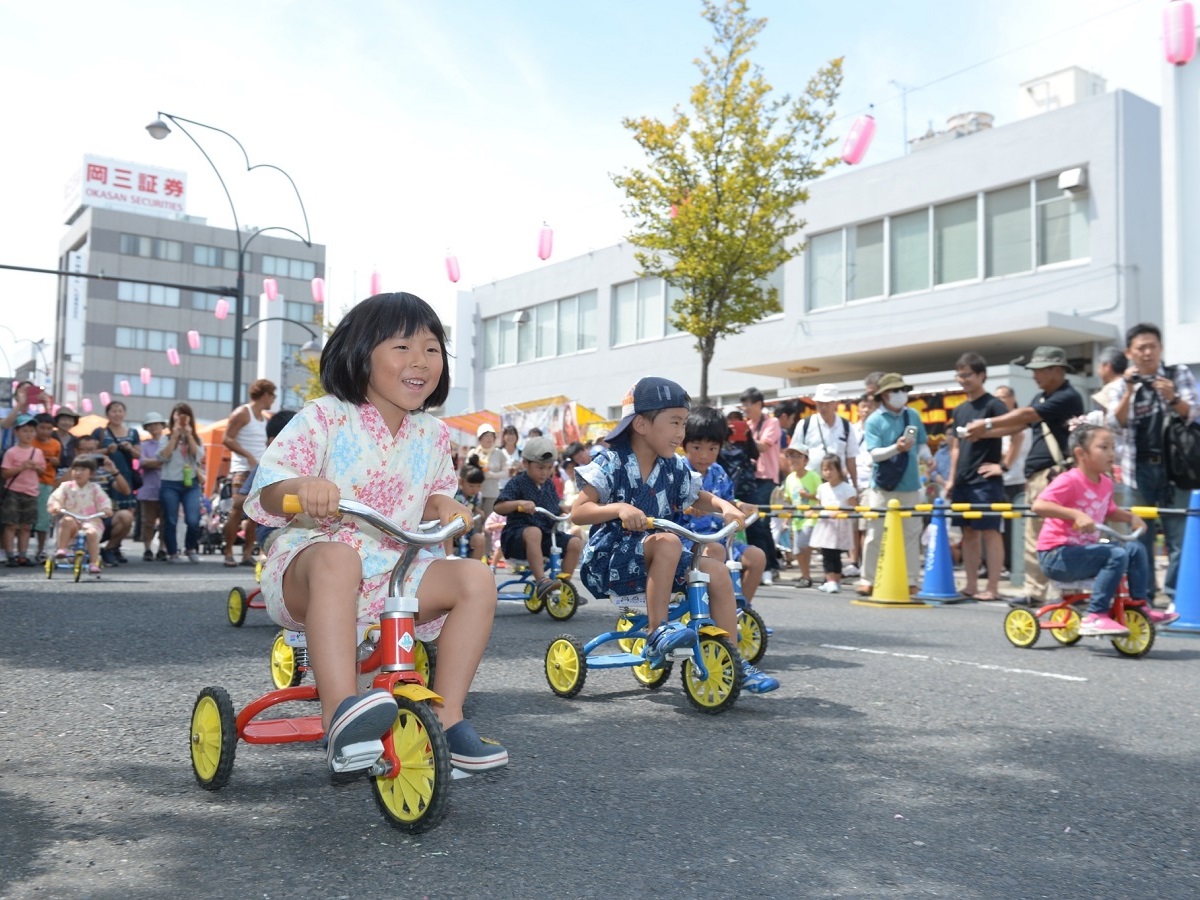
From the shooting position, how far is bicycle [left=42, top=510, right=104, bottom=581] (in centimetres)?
1045

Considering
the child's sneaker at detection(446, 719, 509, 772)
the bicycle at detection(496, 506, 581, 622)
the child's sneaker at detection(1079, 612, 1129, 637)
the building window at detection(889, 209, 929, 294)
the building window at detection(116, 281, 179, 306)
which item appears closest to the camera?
the child's sneaker at detection(446, 719, 509, 772)

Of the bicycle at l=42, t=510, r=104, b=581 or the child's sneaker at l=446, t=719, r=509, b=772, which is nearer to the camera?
the child's sneaker at l=446, t=719, r=509, b=772

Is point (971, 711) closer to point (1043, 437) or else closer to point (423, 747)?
point (423, 747)

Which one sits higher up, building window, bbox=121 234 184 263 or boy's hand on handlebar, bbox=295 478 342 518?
building window, bbox=121 234 184 263

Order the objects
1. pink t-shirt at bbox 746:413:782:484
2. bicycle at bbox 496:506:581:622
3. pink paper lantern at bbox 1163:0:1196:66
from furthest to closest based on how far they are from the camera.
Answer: pink paper lantern at bbox 1163:0:1196:66 < pink t-shirt at bbox 746:413:782:484 < bicycle at bbox 496:506:581:622

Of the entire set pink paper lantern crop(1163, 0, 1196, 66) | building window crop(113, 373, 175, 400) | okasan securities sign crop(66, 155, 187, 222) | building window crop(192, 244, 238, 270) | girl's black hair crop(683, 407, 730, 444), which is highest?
okasan securities sign crop(66, 155, 187, 222)

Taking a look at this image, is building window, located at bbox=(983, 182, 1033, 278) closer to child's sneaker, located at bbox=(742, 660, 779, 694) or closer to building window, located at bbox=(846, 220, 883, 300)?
building window, located at bbox=(846, 220, 883, 300)

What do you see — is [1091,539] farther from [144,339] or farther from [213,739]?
[144,339]

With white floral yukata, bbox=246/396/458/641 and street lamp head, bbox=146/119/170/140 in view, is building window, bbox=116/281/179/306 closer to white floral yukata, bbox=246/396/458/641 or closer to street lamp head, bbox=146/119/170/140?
street lamp head, bbox=146/119/170/140

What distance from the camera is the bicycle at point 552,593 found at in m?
8.52

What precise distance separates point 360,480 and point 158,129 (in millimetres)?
23718

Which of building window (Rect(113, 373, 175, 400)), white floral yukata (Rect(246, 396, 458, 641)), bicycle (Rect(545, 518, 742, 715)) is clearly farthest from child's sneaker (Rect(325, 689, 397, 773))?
building window (Rect(113, 373, 175, 400))

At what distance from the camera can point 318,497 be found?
2.79 m

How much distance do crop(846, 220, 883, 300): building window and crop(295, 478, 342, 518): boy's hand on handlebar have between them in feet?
75.5
